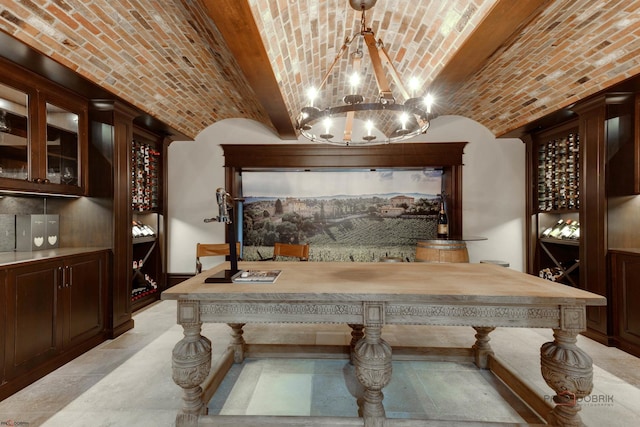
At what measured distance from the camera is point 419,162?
14.4 feet

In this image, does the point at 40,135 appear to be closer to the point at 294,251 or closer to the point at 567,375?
the point at 294,251

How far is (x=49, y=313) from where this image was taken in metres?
2.36

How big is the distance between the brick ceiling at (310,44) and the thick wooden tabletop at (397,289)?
5.21 feet

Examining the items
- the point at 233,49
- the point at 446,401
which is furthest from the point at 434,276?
the point at 233,49

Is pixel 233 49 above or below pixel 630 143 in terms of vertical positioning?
above

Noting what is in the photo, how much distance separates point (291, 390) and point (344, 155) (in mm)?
3254

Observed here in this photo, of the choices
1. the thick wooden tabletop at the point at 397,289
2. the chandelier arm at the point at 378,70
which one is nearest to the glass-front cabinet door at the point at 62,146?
the thick wooden tabletop at the point at 397,289

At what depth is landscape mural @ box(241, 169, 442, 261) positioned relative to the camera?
15.0 ft

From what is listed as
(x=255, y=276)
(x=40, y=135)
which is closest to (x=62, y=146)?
(x=40, y=135)

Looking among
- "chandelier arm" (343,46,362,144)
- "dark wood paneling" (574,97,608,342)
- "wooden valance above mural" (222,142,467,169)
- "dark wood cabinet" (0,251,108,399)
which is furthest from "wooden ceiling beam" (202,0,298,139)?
"dark wood paneling" (574,97,608,342)

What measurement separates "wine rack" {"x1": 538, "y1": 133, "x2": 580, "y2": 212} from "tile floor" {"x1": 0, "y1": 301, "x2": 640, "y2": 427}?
5.63ft

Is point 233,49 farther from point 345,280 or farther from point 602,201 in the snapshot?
point 602,201

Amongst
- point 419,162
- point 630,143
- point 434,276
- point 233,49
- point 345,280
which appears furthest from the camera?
point 419,162

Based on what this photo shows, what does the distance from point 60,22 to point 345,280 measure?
8.89 feet
